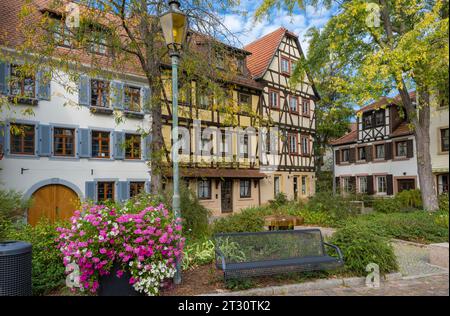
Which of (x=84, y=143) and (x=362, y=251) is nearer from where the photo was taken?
(x=362, y=251)

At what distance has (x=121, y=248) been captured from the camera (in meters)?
4.86

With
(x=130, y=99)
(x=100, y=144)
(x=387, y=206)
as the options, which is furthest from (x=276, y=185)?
(x=100, y=144)

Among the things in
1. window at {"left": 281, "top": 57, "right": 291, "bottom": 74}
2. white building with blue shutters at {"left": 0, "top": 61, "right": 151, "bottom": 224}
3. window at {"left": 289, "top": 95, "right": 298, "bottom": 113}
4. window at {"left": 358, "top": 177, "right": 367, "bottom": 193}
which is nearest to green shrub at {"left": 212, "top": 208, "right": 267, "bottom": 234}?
white building with blue shutters at {"left": 0, "top": 61, "right": 151, "bottom": 224}

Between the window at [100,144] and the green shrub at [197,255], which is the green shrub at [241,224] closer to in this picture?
the green shrub at [197,255]

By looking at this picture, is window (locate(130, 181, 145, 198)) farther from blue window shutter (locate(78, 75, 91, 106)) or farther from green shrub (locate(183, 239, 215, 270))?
green shrub (locate(183, 239, 215, 270))

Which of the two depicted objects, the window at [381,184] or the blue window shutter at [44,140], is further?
the window at [381,184]

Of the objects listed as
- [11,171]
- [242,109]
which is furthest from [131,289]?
[11,171]

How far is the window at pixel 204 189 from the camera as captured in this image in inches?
777

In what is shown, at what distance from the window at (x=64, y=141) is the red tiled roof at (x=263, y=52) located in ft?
39.6

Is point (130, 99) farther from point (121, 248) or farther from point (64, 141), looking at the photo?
point (121, 248)

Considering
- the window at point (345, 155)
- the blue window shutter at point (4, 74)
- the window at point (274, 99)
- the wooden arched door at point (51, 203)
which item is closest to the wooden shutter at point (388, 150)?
the window at point (345, 155)

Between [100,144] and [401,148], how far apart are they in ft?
66.9

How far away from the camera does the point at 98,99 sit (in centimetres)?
1641

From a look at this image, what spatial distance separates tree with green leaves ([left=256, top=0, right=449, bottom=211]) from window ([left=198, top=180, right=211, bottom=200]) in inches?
388
